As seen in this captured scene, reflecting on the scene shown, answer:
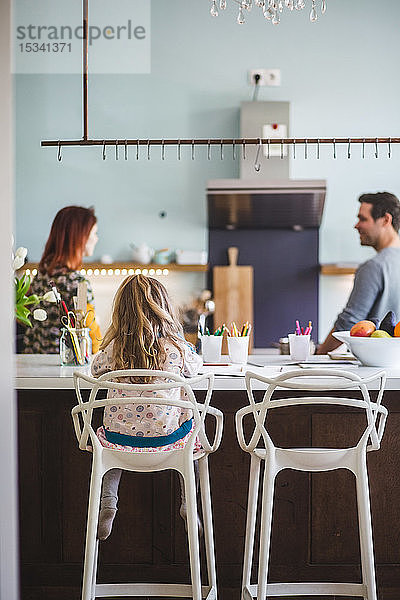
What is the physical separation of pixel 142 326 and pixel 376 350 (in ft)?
3.14

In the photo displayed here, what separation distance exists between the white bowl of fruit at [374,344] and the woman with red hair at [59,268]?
4.18ft

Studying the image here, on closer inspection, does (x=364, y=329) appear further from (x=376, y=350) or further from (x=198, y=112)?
(x=198, y=112)

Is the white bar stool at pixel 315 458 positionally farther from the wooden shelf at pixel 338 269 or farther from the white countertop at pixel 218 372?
the wooden shelf at pixel 338 269

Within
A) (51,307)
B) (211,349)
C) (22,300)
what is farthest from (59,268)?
(211,349)

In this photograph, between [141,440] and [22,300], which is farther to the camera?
[22,300]

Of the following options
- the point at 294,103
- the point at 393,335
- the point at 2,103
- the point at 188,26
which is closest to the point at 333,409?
the point at 393,335

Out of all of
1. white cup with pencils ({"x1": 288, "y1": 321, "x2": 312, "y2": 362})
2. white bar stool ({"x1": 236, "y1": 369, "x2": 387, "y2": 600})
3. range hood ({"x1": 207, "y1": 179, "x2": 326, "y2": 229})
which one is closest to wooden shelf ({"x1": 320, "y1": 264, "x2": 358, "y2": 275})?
range hood ({"x1": 207, "y1": 179, "x2": 326, "y2": 229})

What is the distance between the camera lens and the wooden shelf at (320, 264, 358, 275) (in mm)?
5284

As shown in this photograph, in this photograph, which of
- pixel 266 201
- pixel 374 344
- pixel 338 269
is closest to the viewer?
pixel 374 344

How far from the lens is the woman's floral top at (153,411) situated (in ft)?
7.36

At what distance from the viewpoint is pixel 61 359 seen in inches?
Answer: 114

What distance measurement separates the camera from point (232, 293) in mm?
5484

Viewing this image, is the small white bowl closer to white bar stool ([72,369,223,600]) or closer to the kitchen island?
the kitchen island

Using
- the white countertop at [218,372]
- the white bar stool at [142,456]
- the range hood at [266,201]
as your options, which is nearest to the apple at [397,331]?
the white countertop at [218,372]
